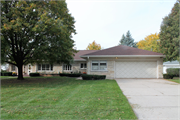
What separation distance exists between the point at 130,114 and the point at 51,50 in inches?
345

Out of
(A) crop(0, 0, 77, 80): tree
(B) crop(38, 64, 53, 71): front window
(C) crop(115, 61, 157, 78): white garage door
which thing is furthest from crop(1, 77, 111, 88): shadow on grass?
(B) crop(38, 64, 53, 71): front window

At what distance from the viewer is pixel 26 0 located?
10.8m

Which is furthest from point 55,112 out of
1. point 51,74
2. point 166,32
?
point 51,74

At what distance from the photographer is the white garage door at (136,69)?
1628cm

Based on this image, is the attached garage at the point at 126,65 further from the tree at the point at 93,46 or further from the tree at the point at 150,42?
the tree at the point at 93,46

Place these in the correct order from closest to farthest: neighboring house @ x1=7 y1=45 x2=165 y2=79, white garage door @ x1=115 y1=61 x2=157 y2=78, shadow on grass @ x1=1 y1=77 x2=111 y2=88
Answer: shadow on grass @ x1=1 y1=77 x2=111 y2=88
neighboring house @ x1=7 y1=45 x2=165 y2=79
white garage door @ x1=115 y1=61 x2=157 y2=78

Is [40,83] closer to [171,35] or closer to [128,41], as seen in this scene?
[171,35]

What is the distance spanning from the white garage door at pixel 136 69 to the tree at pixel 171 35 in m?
→ 2.08

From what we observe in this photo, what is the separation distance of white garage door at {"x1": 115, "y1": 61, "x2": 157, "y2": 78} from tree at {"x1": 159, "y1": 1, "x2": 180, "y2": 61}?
6.82ft

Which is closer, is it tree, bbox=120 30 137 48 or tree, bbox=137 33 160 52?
tree, bbox=137 33 160 52

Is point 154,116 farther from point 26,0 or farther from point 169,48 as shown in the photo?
point 169,48

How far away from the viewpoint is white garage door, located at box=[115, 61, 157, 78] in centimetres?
1628

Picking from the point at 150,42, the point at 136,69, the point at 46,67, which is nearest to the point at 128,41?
the point at 150,42

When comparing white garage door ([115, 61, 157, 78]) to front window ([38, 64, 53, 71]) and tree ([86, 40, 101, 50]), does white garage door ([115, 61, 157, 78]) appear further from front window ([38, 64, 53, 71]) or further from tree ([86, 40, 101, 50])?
tree ([86, 40, 101, 50])
